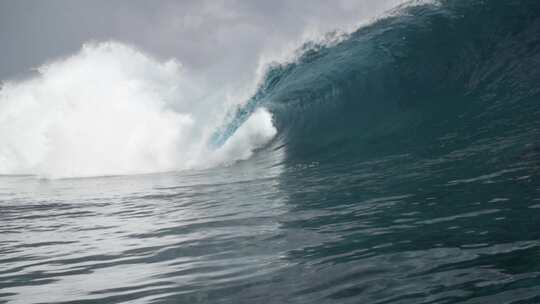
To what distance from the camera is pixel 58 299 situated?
11.9 ft

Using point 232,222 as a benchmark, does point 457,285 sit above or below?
below

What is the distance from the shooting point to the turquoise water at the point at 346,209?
3.34m

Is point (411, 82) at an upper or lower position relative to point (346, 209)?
upper

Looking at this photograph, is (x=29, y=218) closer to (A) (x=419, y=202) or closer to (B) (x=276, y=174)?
(B) (x=276, y=174)

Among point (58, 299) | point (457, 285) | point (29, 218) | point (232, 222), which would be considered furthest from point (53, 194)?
point (457, 285)

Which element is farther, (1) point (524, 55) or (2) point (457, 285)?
(1) point (524, 55)

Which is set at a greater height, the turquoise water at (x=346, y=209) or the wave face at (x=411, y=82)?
the wave face at (x=411, y=82)

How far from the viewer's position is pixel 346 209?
571cm

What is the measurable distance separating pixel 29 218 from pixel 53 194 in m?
3.37

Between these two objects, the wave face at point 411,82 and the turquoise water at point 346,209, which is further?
the wave face at point 411,82

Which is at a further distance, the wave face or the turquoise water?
the wave face

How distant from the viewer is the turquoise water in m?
3.34

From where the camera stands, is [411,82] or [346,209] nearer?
[346,209]

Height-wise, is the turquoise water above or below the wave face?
below
